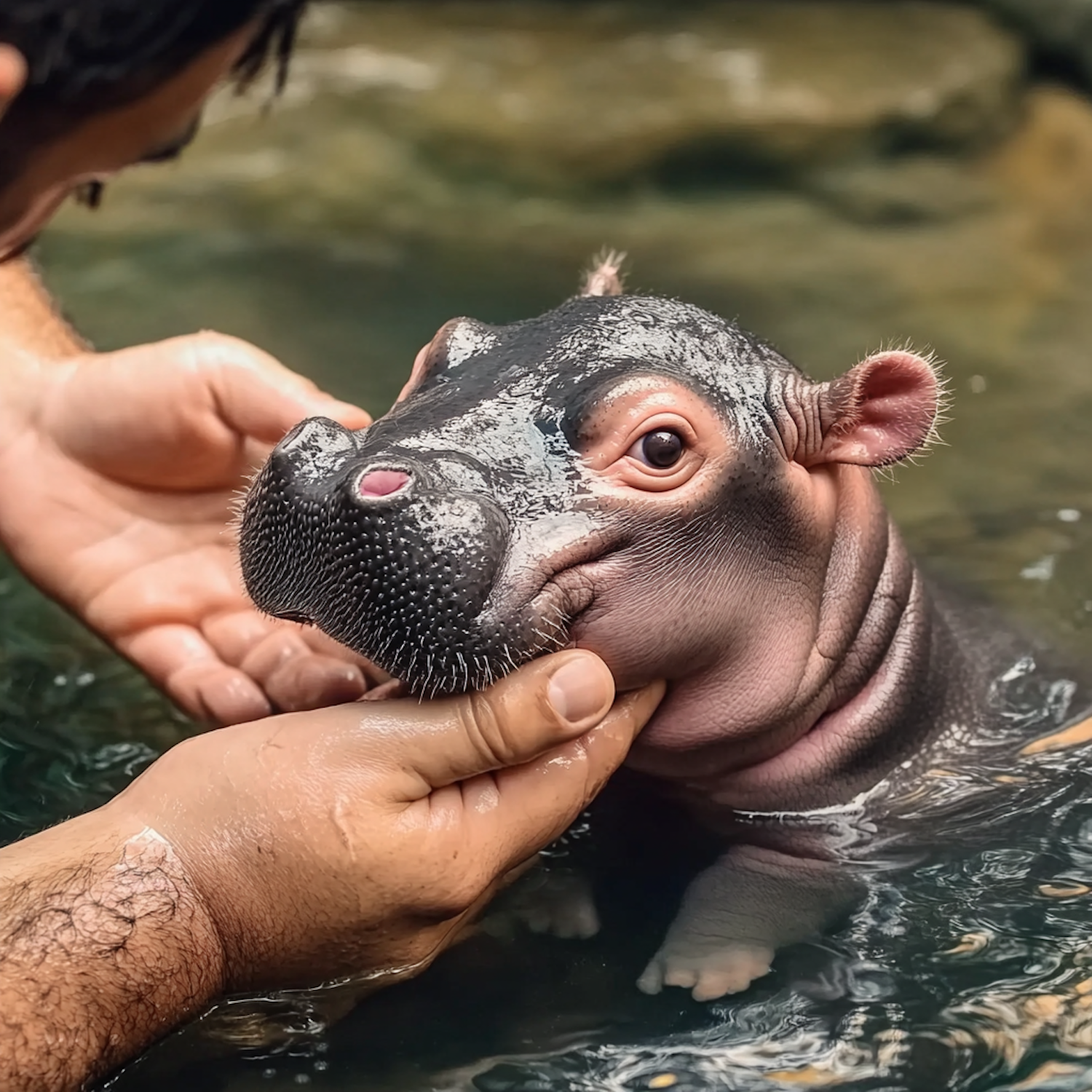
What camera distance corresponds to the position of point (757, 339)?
3.06m

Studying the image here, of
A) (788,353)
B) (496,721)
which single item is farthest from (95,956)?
(788,353)

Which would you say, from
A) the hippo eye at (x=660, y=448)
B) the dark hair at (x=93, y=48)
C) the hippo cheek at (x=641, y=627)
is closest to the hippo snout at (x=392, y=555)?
the hippo cheek at (x=641, y=627)

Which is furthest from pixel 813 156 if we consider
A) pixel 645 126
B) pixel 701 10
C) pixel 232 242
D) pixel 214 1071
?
pixel 214 1071

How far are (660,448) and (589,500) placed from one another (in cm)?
16

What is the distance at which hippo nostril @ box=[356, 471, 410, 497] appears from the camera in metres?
2.41

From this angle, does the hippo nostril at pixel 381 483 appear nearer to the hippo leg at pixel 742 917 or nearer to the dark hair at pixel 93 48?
the dark hair at pixel 93 48

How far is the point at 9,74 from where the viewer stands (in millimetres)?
2043

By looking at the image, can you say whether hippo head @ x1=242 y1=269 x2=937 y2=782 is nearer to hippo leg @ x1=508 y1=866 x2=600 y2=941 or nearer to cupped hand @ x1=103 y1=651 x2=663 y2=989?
cupped hand @ x1=103 y1=651 x2=663 y2=989

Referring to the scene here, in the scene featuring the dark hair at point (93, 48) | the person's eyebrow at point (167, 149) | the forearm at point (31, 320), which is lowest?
the forearm at point (31, 320)

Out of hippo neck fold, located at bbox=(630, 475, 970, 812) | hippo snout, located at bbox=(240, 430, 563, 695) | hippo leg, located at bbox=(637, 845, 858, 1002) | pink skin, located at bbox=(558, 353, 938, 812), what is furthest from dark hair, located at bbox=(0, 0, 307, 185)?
hippo leg, located at bbox=(637, 845, 858, 1002)

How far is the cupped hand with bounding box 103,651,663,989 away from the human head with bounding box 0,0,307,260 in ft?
3.18

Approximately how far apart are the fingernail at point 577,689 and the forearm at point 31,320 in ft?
6.94

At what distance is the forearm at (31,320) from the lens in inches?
159

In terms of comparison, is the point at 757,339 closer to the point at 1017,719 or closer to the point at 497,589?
the point at 497,589
